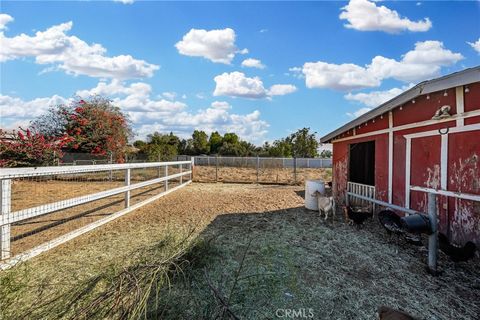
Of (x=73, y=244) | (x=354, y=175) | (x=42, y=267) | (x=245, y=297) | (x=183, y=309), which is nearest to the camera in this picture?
(x=183, y=309)

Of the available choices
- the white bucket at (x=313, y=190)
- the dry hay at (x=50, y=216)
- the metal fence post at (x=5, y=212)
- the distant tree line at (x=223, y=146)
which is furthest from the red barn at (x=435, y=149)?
the distant tree line at (x=223, y=146)

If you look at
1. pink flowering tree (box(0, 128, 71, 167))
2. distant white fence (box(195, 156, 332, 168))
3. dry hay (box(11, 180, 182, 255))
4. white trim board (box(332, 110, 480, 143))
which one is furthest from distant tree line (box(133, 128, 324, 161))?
white trim board (box(332, 110, 480, 143))

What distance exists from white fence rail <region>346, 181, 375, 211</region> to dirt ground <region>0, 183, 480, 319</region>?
109cm

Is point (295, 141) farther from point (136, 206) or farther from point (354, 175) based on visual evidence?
point (136, 206)

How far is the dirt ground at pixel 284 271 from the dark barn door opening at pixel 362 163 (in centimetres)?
300

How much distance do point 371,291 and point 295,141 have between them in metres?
23.0

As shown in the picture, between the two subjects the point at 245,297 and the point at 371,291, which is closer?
the point at 245,297

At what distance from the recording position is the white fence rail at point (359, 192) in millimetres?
6609

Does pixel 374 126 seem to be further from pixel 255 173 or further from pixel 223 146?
pixel 223 146

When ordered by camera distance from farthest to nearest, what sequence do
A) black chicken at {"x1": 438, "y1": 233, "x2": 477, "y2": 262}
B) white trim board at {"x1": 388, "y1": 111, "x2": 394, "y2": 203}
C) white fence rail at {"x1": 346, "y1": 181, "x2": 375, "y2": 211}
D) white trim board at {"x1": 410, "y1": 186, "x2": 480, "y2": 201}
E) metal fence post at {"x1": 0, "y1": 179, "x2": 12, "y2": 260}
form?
white fence rail at {"x1": 346, "y1": 181, "x2": 375, "y2": 211}
white trim board at {"x1": 388, "y1": 111, "x2": 394, "y2": 203}
white trim board at {"x1": 410, "y1": 186, "x2": 480, "y2": 201}
black chicken at {"x1": 438, "y1": 233, "x2": 477, "y2": 262}
metal fence post at {"x1": 0, "y1": 179, "x2": 12, "y2": 260}

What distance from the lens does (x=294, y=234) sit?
481 centimetres

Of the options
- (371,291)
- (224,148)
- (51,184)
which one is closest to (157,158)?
(51,184)

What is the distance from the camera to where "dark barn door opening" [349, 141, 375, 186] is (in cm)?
834

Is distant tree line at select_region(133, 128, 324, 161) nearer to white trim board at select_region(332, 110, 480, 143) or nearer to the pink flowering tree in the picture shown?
the pink flowering tree
